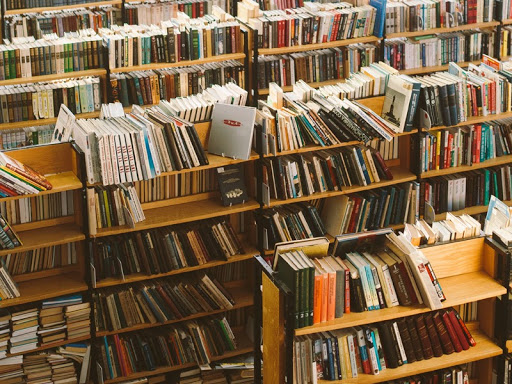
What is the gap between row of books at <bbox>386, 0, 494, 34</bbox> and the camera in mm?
8148

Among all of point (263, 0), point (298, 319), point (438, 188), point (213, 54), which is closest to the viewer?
point (298, 319)

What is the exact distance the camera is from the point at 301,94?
5.98m

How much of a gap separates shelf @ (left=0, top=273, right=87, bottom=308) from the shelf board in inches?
11.0

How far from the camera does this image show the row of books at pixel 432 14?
815 centimetres

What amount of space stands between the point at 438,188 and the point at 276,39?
2.29 meters

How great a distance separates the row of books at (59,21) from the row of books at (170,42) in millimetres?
1071

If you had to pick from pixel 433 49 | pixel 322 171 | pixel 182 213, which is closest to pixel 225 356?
pixel 182 213

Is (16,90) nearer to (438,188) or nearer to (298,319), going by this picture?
(438,188)

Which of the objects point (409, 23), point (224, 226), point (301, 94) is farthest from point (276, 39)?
point (224, 226)

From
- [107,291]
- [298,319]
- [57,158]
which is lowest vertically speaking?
[107,291]

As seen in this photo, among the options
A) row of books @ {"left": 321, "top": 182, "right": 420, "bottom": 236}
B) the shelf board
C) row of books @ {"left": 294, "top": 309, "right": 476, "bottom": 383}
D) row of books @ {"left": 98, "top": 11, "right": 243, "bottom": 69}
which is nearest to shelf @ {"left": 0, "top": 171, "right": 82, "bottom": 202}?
the shelf board

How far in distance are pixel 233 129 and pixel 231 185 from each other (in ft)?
1.25

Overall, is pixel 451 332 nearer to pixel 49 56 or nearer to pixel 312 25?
pixel 312 25

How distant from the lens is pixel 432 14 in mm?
8266
